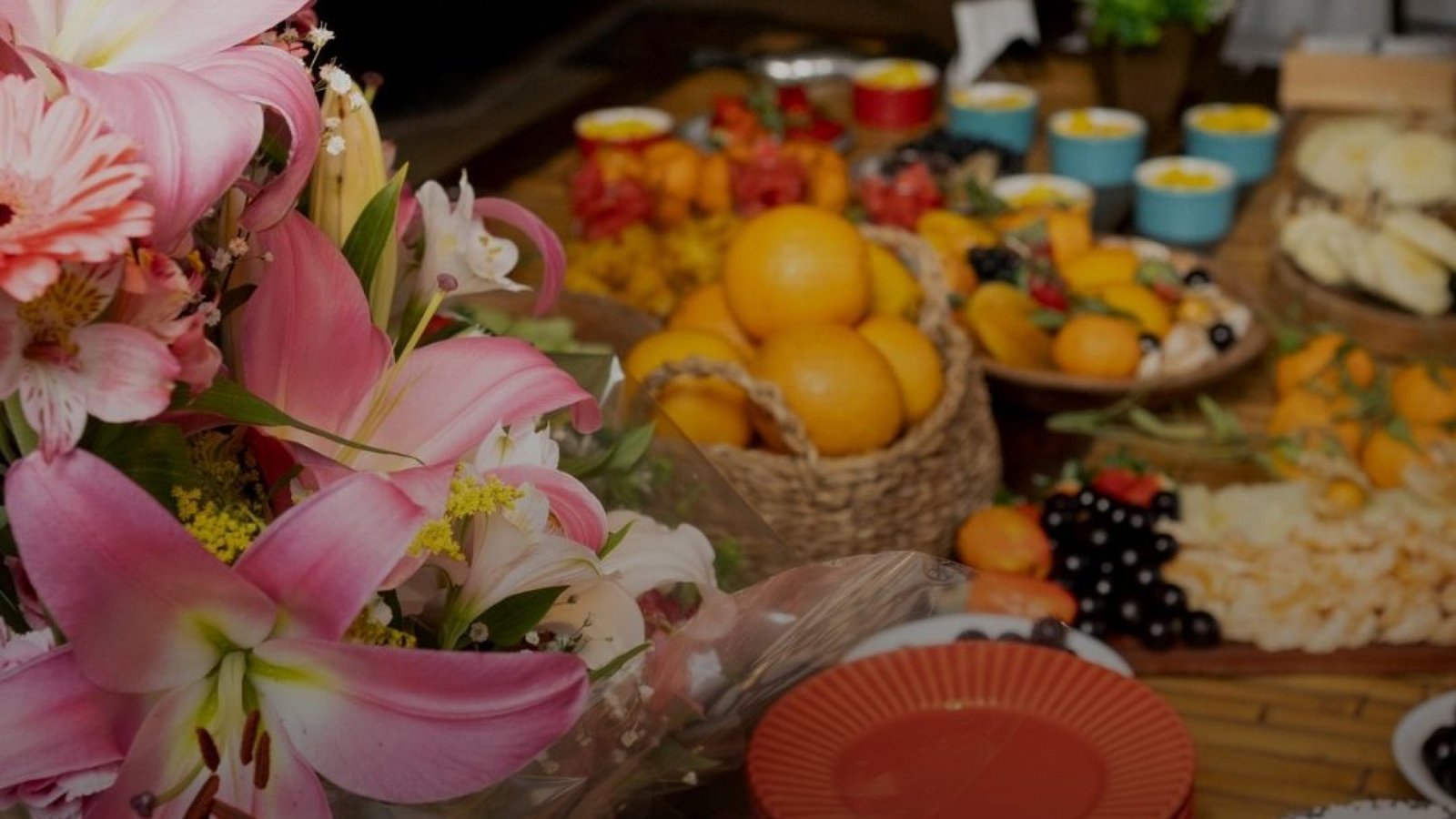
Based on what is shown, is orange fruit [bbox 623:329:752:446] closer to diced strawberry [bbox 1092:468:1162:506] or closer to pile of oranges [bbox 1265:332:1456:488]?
diced strawberry [bbox 1092:468:1162:506]

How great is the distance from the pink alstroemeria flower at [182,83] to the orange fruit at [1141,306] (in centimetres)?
104

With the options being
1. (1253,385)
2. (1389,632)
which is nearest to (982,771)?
(1389,632)

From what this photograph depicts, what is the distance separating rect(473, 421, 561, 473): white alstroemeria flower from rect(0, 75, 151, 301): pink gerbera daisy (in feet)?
0.41

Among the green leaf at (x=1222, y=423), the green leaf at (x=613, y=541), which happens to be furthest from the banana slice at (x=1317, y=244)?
the green leaf at (x=613, y=541)

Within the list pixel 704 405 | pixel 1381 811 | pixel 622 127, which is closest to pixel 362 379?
pixel 1381 811

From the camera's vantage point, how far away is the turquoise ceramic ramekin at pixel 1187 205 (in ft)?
5.67

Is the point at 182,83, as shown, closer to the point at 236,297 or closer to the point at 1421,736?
the point at 236,297

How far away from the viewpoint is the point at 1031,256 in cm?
148

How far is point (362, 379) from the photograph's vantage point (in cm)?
44

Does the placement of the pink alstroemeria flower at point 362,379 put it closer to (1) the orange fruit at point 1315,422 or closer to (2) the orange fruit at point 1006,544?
(2) the orange fruit at point 1006,544

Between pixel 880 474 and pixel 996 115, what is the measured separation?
1.07 metres

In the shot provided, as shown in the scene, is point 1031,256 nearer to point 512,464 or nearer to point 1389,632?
point 1389,632

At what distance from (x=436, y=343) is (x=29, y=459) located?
14 centimetres

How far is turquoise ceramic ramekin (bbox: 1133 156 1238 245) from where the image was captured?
173 cm
